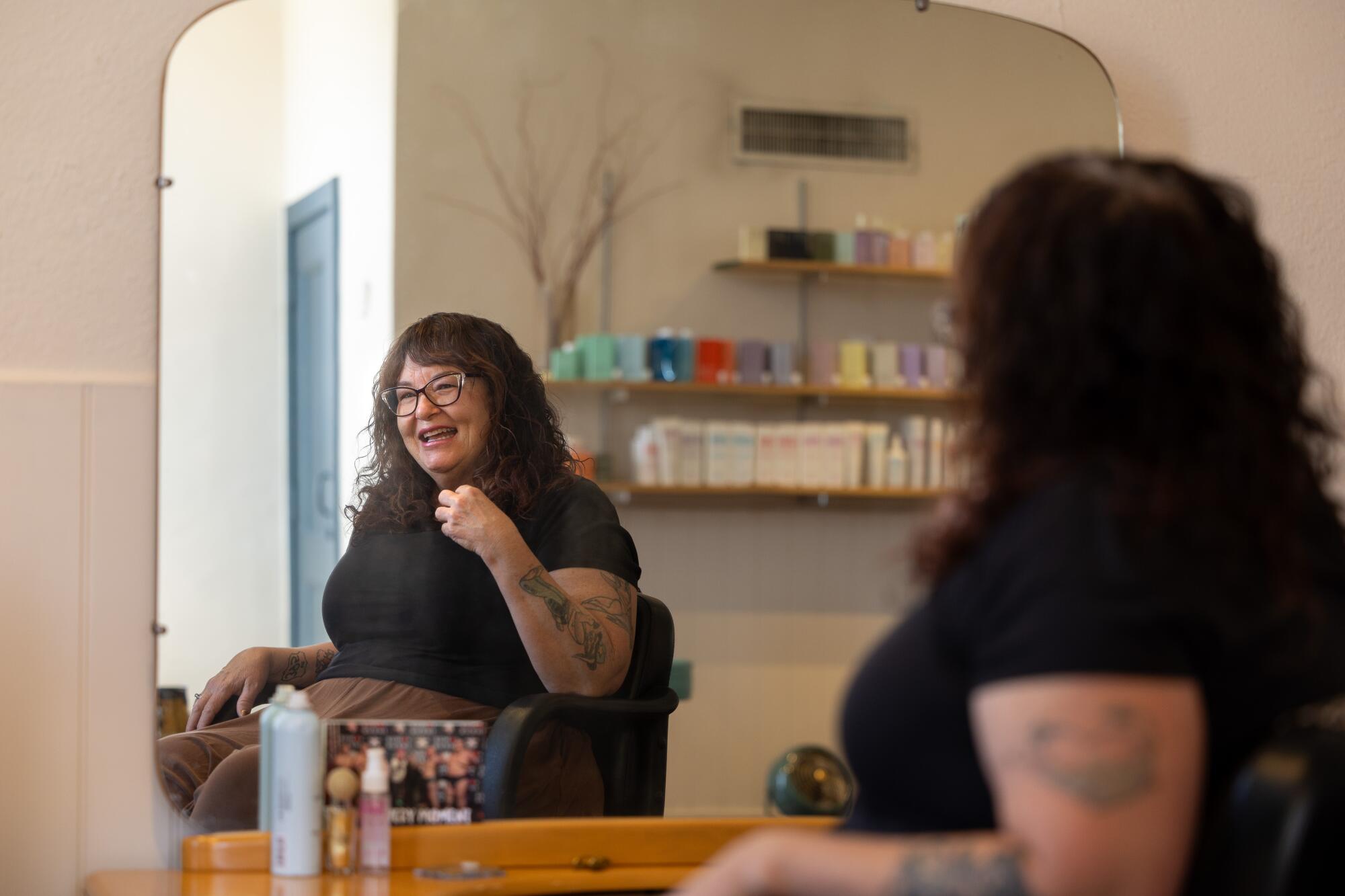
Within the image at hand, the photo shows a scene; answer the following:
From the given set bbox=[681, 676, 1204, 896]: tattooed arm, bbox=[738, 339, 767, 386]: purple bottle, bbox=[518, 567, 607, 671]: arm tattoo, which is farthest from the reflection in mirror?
bbox=[681, 676, 1204, 896]: tattooed arm

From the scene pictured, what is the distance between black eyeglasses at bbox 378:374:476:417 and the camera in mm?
1568

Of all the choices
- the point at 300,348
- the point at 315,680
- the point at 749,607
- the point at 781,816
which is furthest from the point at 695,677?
the point at 300,348

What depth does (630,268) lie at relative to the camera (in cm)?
165

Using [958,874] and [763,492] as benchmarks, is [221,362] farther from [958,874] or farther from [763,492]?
[958,874]

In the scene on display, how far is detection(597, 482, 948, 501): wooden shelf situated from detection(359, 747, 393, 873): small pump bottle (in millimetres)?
451

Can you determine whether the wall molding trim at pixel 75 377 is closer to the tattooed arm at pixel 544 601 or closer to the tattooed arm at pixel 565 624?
the tattooed arm at pixel 544 601

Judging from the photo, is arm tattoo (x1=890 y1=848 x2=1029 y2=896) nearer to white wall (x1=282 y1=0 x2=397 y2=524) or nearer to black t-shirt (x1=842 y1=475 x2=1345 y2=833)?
black t-shirt (x1=842 y1=475 x2=1345 y2=833)

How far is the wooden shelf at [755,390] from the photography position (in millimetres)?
1619

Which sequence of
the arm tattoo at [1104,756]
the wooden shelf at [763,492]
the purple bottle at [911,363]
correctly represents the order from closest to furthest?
the arm tattoo at [1104,756] < the wooden shelf at [763,492] < the purple bottle at [911,363]

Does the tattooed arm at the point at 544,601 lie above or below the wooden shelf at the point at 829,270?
below

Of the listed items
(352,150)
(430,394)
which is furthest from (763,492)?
(352,150)

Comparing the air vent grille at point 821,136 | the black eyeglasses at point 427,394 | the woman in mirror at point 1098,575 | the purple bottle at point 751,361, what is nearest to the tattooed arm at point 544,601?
the black eyeglasses at point 427,394

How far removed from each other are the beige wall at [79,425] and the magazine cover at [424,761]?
0.83 feet

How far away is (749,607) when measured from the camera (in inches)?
66.4
